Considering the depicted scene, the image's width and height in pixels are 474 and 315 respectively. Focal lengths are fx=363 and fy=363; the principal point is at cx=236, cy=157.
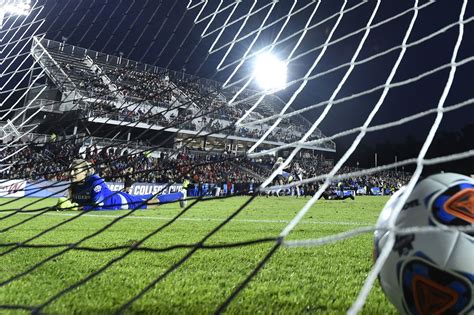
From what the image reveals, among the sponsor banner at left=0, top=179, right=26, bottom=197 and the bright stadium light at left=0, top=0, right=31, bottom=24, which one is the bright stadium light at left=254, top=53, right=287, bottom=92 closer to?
the sponsor banner at left=0, top=179, right=26, bottom=197

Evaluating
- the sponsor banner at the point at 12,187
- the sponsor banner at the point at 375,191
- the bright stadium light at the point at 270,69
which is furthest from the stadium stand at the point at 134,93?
the sponsor banner at the point at 375,191

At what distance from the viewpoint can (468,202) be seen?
121 centimetres

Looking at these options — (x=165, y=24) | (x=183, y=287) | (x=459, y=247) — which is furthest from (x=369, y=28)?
(x=165, y=24)

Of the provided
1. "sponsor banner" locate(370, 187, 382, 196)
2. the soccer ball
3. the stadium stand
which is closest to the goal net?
the soccer ball

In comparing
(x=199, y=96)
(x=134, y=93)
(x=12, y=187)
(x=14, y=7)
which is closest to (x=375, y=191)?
(x=134, y=93)

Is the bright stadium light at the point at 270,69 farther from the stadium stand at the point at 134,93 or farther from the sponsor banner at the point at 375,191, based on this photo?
the sponsor banner at the point at 375,191

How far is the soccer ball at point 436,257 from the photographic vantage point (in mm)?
1121

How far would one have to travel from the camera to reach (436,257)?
1.16m

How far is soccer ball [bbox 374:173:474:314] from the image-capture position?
3.68 ft

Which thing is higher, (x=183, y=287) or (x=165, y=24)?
(x=165, y=24)

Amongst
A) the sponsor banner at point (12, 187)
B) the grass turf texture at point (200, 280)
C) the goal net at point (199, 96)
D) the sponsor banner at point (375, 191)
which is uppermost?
the goal net at point (199, 96)

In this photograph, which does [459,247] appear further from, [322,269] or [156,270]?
[156,270]

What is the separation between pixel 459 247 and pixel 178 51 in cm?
399

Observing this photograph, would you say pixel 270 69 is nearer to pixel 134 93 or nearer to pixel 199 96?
pixel 199 96
